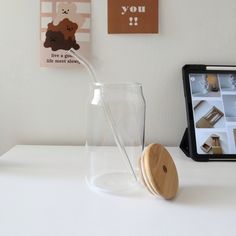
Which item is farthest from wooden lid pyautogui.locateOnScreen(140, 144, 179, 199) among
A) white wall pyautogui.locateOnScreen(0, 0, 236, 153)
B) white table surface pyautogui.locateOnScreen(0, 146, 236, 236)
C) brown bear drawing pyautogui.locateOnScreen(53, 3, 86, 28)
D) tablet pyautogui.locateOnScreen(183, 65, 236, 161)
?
brown bear drawing pyautogui.locateOnScreen(53, 3, 86, 28)

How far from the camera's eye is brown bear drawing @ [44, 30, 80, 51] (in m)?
0.83

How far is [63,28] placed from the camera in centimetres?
83

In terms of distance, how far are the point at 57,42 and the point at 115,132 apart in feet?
1.15

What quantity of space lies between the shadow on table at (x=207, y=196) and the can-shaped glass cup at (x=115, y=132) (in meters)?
0.09

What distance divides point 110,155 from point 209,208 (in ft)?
1.08

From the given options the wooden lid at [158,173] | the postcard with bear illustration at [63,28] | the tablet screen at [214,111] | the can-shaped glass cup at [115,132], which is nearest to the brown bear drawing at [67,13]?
the postcard with bear illustration at [63,28]

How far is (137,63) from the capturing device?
0.86 meters

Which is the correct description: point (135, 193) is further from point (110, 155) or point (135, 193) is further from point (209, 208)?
point (110, 155)

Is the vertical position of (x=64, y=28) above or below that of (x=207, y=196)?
above

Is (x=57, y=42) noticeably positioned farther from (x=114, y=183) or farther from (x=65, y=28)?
(x=114, y=183)

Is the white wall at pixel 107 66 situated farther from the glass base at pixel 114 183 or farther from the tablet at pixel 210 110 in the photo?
the glass base at pixel 114 183

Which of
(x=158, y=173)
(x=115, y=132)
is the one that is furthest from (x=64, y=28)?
(x=158, y=173)

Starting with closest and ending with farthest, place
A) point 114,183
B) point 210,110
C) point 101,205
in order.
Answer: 1. point 101,205
2. point 114,183
3. point 210,110

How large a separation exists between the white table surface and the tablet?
2.5 inches
